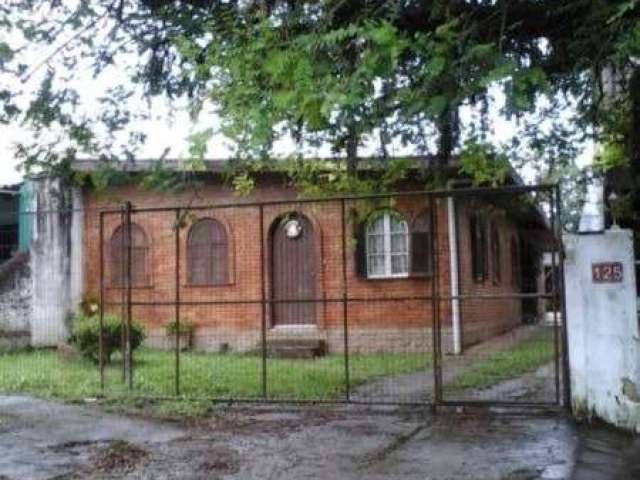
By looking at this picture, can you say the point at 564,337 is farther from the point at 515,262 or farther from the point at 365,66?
the point at 515,262

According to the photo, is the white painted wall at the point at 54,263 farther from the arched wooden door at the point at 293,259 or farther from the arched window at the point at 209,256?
the arched wooden door at the point at 293,259


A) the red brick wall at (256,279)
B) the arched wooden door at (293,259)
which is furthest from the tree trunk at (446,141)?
the arched wooden door at (293,259)

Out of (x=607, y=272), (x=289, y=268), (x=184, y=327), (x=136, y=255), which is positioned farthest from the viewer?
(x=136, y=255)

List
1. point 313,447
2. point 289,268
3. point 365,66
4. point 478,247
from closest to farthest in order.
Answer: point 365,66, point 313,447, point 289,268, point 478,247

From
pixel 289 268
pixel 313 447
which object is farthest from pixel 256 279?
pixel 313 447

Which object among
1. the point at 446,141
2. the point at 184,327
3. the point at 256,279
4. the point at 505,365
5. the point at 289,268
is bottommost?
the point at 505,365

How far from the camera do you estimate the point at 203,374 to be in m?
15.1

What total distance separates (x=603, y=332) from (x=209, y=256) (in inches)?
478

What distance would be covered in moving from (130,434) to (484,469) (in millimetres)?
4049

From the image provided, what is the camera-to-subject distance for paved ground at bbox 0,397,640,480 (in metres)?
7.89

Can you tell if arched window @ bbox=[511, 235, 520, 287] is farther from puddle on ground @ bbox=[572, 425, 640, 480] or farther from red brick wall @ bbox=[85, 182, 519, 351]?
puddle on ground @ bbox=[572, 425, 640, 480]

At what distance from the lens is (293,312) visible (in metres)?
19.2

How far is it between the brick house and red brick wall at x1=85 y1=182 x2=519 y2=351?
2 cm

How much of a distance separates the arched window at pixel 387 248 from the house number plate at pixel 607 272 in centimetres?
967
